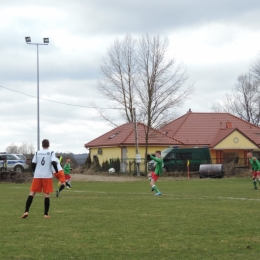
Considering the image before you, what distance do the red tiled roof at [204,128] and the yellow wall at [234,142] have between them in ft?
2.75

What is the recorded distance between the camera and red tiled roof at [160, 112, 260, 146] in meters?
67.6

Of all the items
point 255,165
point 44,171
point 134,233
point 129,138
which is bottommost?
point 134,233

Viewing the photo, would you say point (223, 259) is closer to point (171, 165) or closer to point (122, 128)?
point (171, 165)

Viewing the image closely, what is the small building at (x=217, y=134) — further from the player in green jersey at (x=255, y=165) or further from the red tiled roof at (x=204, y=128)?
the player in green jersey at (x=255, y=165)

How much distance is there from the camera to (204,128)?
70062 millimetres

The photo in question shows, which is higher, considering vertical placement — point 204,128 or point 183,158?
point 204,128

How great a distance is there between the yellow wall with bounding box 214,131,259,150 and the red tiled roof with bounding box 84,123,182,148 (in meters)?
4.31

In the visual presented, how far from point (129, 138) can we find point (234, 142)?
10.5 metres

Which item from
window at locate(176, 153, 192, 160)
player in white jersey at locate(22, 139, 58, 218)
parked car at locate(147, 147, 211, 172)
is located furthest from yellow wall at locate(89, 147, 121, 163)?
player in white jersey at locate(22, 139, 58, 218)

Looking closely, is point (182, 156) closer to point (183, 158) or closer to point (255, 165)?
point (183, 158)

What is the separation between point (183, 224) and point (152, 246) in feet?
10.5

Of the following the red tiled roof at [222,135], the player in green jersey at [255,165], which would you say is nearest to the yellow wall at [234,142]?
the red tiled roof at [222,135]

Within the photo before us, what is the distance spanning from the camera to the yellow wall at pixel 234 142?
64750mm

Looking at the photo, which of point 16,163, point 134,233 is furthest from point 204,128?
point 134,233
